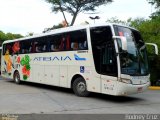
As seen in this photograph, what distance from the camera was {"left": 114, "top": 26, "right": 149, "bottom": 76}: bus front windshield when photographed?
13.1m

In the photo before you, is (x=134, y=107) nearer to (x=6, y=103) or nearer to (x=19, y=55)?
(x=6, y=103)

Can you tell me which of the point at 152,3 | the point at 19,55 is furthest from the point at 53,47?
the point at 152,3

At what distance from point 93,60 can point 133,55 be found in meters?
1.75

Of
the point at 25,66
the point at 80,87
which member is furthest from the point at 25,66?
the point at 80,87

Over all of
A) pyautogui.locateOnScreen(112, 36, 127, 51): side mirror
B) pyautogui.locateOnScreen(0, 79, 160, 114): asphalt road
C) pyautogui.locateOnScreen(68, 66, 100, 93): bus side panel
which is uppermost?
pyautogui.locateOnScreen(112, 36, 127, 51): side mirror

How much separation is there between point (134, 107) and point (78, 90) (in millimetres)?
3525

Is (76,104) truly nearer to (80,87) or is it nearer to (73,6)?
(80,87)

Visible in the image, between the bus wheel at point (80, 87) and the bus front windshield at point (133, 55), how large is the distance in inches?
99.7

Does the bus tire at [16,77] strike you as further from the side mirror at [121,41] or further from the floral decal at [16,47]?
the side mirror at [121,41]

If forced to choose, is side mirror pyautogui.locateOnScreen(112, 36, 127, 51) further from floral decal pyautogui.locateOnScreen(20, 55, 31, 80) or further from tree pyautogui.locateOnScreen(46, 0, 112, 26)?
tree pyautogui.locateOnScreen(46, 0, 112, 26)

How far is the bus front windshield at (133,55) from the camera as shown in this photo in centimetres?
1309

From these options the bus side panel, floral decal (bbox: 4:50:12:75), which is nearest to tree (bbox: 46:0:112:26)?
floral decal (bbox: 4:50:12:75)

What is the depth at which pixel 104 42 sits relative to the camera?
13.8 meters

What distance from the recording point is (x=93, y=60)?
1416cm
